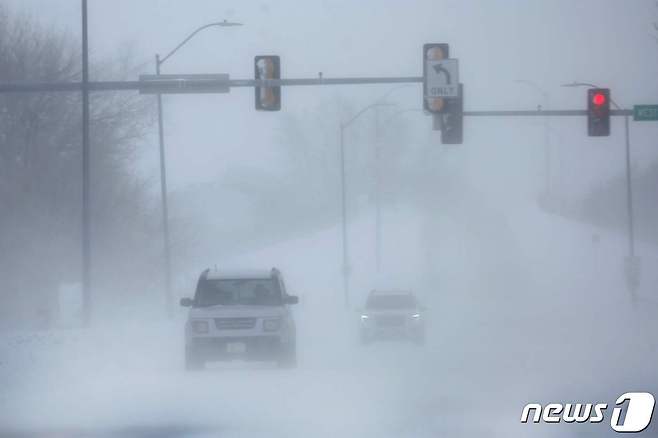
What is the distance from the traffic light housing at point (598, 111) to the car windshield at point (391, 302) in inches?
503

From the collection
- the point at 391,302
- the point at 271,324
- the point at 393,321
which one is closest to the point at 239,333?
the point at 271,324

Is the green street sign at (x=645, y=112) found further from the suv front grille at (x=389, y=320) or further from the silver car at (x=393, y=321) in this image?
the suv front grille at (x=389, y=320)

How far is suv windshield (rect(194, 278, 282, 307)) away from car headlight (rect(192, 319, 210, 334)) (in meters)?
0.65

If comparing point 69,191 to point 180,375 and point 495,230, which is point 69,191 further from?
point 495,230

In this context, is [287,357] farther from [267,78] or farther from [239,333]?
[267,78]

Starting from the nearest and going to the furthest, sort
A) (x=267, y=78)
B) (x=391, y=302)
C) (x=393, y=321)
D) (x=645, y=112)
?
(x=267, y=78) → (x=645, y=112) → (x=393, y=321) → (x=391, y=302)

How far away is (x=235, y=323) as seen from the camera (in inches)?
1012

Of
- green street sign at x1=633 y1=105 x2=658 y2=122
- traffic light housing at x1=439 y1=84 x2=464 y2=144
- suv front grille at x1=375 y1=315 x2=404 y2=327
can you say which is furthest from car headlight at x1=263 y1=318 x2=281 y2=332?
suv front grille at x1=375 y1=315 x2=404 y2=327

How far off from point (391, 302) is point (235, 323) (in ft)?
45.4

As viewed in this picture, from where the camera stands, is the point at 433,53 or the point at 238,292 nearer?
the point at 433,53

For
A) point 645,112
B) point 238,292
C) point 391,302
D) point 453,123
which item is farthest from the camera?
point 391,302

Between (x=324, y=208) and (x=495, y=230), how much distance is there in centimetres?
2086

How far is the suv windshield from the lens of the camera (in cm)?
2639

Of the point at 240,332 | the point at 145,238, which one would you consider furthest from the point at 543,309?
the point at 240,332
